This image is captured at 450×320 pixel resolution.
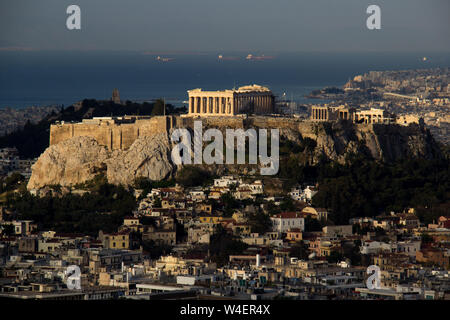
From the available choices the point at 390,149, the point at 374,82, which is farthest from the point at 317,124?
the point at 374,82

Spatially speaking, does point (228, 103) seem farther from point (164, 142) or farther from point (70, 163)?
point (70, 163)

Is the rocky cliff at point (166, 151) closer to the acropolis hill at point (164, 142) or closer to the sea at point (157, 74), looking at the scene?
the acropolis hill at point (164, 142)

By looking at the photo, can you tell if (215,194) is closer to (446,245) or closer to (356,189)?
(356,189)

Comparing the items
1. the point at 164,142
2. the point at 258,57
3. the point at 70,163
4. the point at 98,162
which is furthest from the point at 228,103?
the point at 258,57

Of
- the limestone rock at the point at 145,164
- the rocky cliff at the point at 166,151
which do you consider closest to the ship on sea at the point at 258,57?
the rocky cliff at the point at 166,151

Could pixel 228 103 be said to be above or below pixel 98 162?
above
